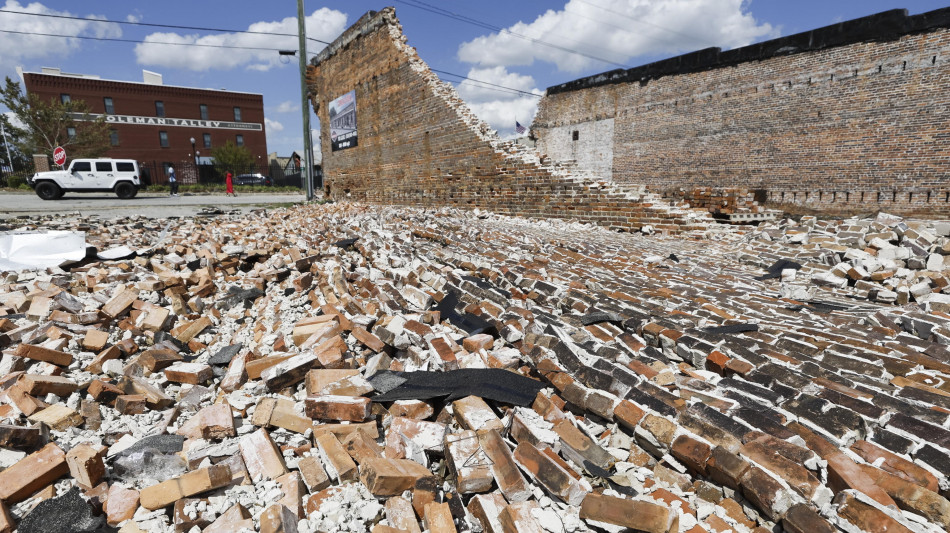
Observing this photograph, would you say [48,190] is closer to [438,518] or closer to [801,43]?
[438,518]

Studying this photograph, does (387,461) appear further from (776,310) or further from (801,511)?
(776,310)

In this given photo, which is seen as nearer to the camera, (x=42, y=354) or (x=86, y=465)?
(x=86, y=465)

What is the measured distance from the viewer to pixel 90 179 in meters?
18.5

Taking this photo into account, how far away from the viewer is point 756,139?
12.7m

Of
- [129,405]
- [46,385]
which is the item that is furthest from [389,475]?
[46,385]

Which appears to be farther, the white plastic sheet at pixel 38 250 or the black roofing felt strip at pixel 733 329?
the white plastic sheet at pixel 38 250

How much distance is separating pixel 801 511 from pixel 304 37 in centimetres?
1895

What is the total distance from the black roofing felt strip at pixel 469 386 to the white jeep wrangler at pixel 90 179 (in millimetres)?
22660

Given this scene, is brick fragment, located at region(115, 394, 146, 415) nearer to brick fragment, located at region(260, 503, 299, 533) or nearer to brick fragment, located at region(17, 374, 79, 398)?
brick fragment, located at region(17, 374, 79, 398)

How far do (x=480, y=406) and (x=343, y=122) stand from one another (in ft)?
49.2

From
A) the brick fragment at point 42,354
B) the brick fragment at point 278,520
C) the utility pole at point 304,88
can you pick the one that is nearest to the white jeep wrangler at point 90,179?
the utility pole at point 304,88

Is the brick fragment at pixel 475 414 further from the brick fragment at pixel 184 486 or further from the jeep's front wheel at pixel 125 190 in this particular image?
the jeep's front wheel at pixel 125 190

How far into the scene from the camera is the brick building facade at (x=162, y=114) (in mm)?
34156

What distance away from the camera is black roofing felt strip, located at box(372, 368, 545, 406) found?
2016 millimetres
